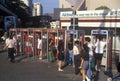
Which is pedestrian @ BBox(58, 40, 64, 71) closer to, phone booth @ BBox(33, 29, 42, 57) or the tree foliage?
phone booth @ BBox(33, 29, 42, 57)

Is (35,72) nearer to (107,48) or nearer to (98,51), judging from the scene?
(98,51)

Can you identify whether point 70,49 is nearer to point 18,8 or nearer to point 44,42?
point 44,42

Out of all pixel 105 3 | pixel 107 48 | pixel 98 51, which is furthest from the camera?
pixel 105 3

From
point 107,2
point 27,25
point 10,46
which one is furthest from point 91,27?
point 27,25

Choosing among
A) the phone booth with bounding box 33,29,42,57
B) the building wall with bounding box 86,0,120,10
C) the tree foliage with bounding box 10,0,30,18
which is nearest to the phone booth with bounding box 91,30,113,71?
the phone booth with bounding box 33,29,42,57

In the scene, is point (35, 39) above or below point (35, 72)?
above

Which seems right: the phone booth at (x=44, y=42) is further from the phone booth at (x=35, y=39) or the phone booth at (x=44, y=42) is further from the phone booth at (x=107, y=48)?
the phone booth at (x=107, y=48)

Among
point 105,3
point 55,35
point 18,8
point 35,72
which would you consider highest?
point 105,3

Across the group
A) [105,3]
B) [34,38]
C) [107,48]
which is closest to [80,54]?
[107,48]

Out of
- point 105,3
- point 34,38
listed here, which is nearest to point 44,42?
point 34,38

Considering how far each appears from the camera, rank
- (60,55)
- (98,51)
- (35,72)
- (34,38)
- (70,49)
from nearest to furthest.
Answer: (35,72)
(60,55)
(98,51)
(70,49)
(34,38)

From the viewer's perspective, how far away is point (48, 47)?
23.4 meters

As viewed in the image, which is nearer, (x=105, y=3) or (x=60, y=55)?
(x=60, y=55)

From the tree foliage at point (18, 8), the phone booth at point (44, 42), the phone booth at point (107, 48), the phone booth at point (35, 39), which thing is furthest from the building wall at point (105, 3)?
the tree foliage at point (18, 8)
